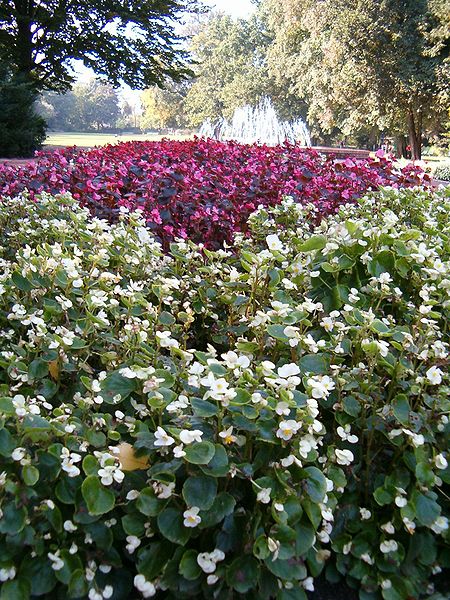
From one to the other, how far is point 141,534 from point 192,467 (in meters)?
0.16

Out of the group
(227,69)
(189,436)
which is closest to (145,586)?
(189,436)

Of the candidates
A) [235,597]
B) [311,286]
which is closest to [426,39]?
[311,286]

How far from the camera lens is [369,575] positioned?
1230 millimetres

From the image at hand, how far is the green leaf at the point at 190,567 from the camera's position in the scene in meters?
1.04

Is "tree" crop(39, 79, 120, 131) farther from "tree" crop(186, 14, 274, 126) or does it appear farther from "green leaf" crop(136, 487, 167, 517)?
"green leaf" crop(136, 487, 167, 517)

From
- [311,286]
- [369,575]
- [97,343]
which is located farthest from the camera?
[311,286]

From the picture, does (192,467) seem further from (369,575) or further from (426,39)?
(426,39)

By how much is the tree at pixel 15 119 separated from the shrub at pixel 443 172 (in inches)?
360

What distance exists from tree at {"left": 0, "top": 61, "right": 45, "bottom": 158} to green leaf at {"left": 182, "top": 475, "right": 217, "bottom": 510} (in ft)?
39.0

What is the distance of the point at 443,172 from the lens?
12.8m

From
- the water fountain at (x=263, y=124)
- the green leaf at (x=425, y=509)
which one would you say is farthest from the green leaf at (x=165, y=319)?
the water fountain at (x=263, y=124)

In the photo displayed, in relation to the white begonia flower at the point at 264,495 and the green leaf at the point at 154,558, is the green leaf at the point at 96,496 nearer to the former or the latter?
the green leaf at the point at 154,558

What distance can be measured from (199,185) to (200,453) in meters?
2.66

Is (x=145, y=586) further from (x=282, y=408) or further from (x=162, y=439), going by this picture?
(x=282, y=408)
